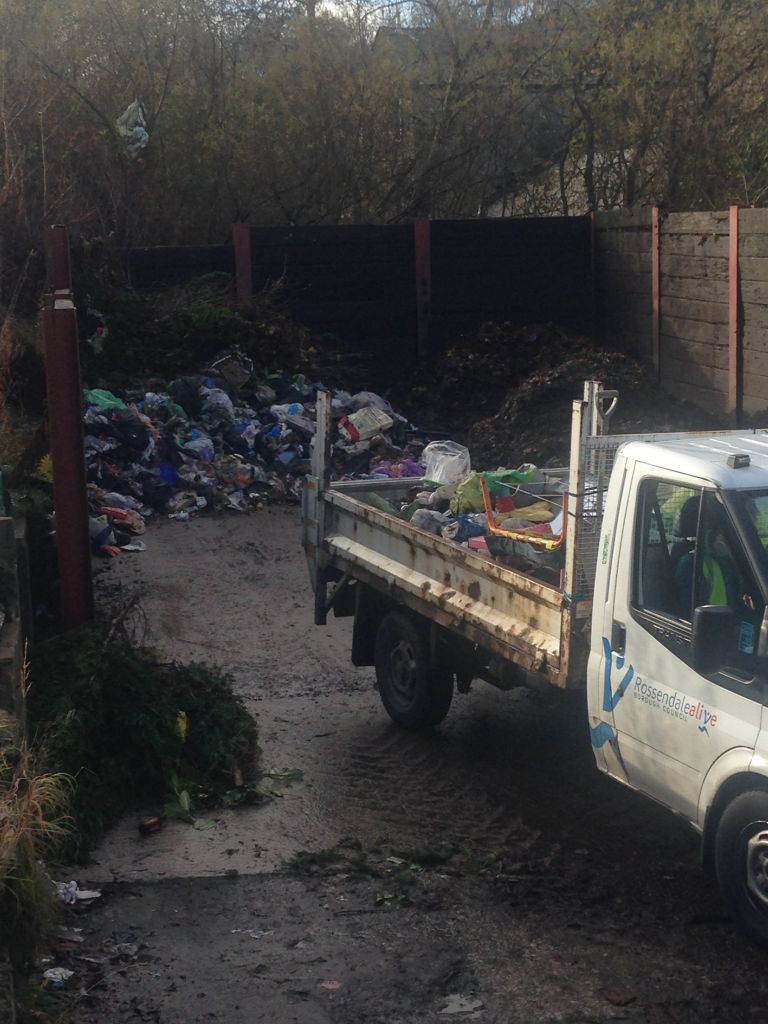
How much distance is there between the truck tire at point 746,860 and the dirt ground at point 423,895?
0.53 ft

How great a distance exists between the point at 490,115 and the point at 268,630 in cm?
1395

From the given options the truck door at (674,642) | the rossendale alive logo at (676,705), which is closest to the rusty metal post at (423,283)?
the truck door at (674,642)

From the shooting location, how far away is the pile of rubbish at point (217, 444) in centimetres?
1273

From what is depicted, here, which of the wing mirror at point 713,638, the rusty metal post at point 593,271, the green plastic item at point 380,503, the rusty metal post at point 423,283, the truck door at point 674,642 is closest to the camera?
the wing mirror at point 713,638

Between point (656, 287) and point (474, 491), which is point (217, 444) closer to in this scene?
point (656, 287)

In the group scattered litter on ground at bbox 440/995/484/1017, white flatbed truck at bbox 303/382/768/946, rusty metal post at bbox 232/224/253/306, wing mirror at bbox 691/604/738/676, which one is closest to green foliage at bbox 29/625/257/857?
white flatbed truck at bbox 303/382/768/946

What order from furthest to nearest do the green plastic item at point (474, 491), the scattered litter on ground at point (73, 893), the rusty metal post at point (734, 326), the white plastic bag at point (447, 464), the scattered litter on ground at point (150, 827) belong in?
1. the rusty metal post at point (734, 326)
2. the white plastic bag at point (447, 464)
3. the green plastic item at point (474, 491)
4. the scattered litter on ground at point (150, 827)
5. the scattered litter on ground at point (73, 893)

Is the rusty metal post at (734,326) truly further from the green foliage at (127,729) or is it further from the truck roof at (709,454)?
the green foliage at (127,729)

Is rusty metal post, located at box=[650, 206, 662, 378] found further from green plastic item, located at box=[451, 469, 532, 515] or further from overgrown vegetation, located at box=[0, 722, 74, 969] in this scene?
overgrown vegetation, located at box=[0, 722, 74, 969]

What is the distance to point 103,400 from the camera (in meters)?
13.9

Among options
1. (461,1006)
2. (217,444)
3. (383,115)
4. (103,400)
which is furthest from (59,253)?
(383,115)

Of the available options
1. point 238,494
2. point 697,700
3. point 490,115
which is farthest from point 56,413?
point 490,115

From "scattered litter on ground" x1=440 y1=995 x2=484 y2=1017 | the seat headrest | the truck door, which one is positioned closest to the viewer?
"scattered litter on ground" x1=440 y1=995 x2=484 y2=1017

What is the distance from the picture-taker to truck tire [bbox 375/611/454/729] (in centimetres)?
698
